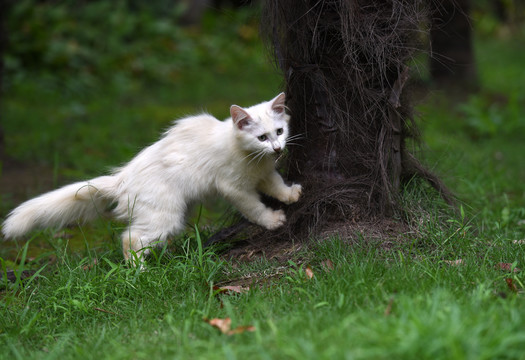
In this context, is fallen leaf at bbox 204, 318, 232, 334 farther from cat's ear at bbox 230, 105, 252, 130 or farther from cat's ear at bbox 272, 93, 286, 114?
cat's ear at bbox 272, 93, 286, 114

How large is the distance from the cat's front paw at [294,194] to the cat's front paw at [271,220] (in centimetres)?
12

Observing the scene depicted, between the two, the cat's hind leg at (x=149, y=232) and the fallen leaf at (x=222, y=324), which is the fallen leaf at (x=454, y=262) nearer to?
the fallen leaf at (x=222, y=324)

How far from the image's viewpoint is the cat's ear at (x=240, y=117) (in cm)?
390

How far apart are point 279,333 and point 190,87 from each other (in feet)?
29.3

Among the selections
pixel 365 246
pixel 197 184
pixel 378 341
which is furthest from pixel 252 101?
pixel 378 341

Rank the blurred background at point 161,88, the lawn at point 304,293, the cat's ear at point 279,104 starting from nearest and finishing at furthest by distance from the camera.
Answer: the lawn at point 304,293
the cat's ear at point 279,104
the blurred background at point 161,88

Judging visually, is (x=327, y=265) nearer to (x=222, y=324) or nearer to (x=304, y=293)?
(x=304, y=293)

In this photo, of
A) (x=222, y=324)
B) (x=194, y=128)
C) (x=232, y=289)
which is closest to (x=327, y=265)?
(x=232, y=289)

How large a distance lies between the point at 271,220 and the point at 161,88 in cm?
753

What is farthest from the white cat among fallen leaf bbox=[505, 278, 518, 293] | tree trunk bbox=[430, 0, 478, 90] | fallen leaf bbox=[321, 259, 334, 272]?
tree trunk bbox=[430, 0, 478, 90]

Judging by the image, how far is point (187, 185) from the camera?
4.14 m

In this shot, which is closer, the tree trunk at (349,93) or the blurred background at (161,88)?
the tree trunk at (349,93)

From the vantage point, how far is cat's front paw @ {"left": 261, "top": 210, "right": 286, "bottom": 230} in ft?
13.4

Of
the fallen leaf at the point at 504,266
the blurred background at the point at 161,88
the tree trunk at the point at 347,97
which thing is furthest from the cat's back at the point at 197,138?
the fallen leaf at the point at 504,266
